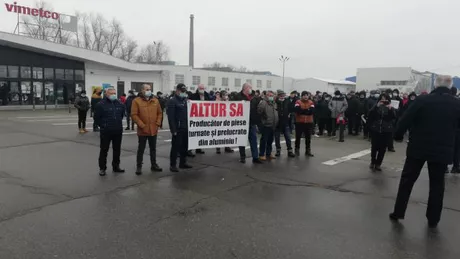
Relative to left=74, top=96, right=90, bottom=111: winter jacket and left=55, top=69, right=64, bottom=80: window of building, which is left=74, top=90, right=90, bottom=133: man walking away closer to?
left=74, top=96, right=90, bottom=111: winter jacket

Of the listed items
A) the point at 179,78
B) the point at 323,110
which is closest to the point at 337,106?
the point at 323,110

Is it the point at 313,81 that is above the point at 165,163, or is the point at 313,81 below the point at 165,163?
above

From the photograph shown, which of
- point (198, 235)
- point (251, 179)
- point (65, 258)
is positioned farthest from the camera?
point (251, 179)

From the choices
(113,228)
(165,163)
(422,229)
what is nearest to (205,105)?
(165,163)

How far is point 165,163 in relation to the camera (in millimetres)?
8695

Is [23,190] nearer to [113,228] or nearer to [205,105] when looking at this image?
[113,228]

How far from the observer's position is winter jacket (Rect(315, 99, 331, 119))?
14.8 metres

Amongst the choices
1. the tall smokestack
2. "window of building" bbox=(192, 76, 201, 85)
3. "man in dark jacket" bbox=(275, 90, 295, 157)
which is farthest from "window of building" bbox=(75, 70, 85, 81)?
"man in dark jacket" bbox=(275, 90, 295, 157)

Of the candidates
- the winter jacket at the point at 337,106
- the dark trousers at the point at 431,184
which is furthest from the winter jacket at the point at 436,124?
the winter jacket at the point at 337,106

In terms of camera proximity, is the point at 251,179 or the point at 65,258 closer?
the point at 65,258

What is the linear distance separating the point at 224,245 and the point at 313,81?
52.0 metres

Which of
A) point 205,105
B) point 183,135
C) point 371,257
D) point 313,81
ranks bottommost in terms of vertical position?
point 371,257

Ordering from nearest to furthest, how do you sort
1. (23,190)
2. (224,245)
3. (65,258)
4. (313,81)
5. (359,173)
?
(65,258), (224,245), (23,190), (359,173), (313,81)

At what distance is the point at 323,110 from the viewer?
584 inches
